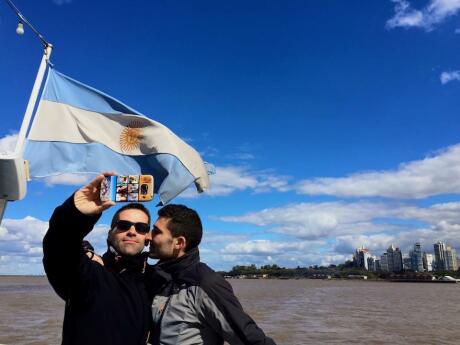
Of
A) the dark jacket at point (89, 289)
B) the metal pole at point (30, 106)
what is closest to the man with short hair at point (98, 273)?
the dark jacket at point (89, 289)

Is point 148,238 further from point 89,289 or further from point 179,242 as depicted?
point 89,289

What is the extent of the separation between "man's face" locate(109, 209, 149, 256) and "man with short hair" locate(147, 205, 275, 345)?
0.68 ft

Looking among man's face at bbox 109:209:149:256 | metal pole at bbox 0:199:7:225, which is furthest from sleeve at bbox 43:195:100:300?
metal pole at bbox 0:199:7:225

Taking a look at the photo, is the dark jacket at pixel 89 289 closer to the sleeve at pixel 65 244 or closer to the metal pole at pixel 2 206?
the sleeve at pixel 65 244

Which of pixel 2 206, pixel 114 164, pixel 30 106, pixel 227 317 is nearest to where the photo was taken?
pixel 227 317

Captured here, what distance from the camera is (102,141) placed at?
605 cm

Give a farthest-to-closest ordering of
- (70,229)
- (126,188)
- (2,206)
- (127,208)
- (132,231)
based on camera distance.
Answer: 1. (2,206)
2. (127,208)
3. (132,231)
4. (126,188)
5. (70,229)

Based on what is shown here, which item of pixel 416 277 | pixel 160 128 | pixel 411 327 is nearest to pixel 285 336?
pixel 411 327

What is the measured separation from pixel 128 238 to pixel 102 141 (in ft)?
10.7

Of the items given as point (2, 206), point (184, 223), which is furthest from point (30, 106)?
point (184, 223)

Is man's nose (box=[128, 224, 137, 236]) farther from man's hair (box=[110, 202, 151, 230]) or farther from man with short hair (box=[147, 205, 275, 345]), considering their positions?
man with short hair (box=[147, 205, 275, 345])

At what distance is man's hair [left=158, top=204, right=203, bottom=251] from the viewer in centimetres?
327

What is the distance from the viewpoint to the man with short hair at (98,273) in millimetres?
2508

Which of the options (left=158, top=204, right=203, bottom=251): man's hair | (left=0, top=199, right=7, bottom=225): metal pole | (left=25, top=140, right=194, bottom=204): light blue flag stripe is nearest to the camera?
(left=158, top=204, right=203, bottom=251): man's hair
